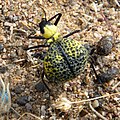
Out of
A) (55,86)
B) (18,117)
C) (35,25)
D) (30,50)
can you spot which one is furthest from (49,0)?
(18,117)

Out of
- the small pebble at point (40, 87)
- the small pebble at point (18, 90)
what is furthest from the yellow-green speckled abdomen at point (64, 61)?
the small pebble at point (18, 90)

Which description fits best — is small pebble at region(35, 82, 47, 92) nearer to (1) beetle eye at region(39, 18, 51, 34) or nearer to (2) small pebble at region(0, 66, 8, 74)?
(2) small pebble at region(0, 66, 8, 74)

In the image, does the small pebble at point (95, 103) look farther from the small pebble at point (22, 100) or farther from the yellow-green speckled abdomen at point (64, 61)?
the small pebble at point (22, 100)

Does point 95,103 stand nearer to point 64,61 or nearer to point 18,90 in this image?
point 64,61

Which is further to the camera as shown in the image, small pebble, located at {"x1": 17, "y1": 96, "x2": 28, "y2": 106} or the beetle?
small pebble, located at {"x1": 17, "y1": 96, "x2": 28, "y2": 106}

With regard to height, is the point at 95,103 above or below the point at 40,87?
below

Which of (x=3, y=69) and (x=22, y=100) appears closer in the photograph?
(x=22, y=100)

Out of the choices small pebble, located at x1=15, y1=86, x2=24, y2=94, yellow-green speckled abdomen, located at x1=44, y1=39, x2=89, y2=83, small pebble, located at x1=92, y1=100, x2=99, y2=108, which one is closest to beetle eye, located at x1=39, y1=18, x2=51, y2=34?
yellow-green speckled abdomen, located at x1=44, y1=39, x2=89, y2=83

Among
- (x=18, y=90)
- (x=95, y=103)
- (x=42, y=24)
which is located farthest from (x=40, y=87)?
(x=42, y=24)

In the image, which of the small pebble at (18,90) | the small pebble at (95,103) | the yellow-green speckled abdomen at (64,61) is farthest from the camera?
the small pebble at (18,90)
